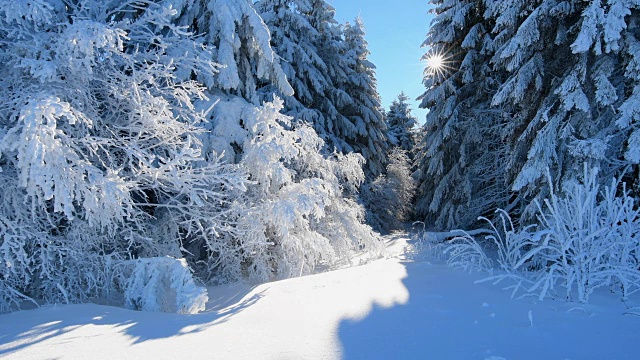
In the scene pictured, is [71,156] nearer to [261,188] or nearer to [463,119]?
[261,188]

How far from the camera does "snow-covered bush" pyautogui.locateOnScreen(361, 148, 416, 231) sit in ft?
48.9

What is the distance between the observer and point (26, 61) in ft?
13.5

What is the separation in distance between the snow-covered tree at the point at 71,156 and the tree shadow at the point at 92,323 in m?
0.88

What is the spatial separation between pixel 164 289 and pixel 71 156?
1744 millimetres

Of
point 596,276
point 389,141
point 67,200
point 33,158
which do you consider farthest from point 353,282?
point 389,141

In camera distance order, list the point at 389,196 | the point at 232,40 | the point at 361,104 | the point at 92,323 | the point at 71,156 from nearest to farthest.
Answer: the point at 92,323 < the point at 71,156 < the point at 232,40 < the point at 389,196 < the point at 361,104

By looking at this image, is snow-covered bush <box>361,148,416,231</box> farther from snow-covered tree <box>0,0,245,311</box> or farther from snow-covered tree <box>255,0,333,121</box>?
snow-covered tree <box>0,0,245,311</box>

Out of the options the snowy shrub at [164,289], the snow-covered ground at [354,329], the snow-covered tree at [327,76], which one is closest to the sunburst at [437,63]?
the snow-covered tree at [327,76]

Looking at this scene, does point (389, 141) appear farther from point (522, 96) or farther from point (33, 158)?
point (33, 158)

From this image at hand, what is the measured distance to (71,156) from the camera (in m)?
4.02

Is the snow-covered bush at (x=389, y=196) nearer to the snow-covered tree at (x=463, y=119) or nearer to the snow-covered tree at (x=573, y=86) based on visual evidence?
the snow-covered tree at (x=463, y=119)

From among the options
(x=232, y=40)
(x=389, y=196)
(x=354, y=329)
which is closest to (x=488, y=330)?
(x=354, y=329)

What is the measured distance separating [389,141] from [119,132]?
55.5ft

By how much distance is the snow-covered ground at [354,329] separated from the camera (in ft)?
7.28
